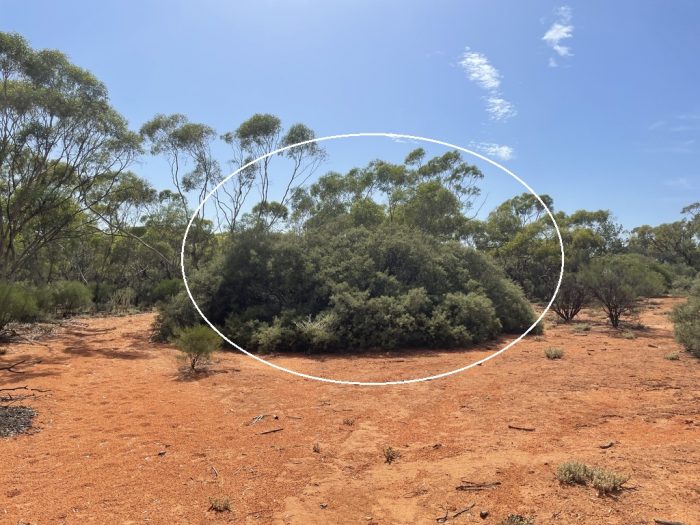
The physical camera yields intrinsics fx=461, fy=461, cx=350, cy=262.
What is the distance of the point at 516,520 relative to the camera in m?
3.85

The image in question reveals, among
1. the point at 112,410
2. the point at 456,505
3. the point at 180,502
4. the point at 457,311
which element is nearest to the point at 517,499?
the point at 456,505

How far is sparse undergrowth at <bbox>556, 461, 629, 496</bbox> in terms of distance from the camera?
4.29m

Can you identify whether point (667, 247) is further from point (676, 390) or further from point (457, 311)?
point (676, 390)

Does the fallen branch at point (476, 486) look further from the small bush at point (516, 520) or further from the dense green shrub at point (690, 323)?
the dense green shrub at point (690, 323)

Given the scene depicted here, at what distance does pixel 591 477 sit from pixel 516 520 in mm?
1164

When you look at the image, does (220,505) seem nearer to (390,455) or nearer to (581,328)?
(390,455)

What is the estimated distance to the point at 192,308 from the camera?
647 inches

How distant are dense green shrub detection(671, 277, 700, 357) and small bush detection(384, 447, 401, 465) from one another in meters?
9.73

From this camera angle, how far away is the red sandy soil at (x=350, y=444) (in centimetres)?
429

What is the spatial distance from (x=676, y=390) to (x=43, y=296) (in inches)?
861

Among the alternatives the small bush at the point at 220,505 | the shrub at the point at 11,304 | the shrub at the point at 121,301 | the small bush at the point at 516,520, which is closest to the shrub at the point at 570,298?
the small bush at the point at 516,520

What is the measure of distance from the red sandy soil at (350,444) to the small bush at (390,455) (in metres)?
0.10

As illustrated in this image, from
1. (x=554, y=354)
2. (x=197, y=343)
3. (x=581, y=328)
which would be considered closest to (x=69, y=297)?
(x=197, y=343)

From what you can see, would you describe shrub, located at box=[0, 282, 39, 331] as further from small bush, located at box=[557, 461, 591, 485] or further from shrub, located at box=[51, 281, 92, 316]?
small bush, located at box=[557, 461, 591, 485]
